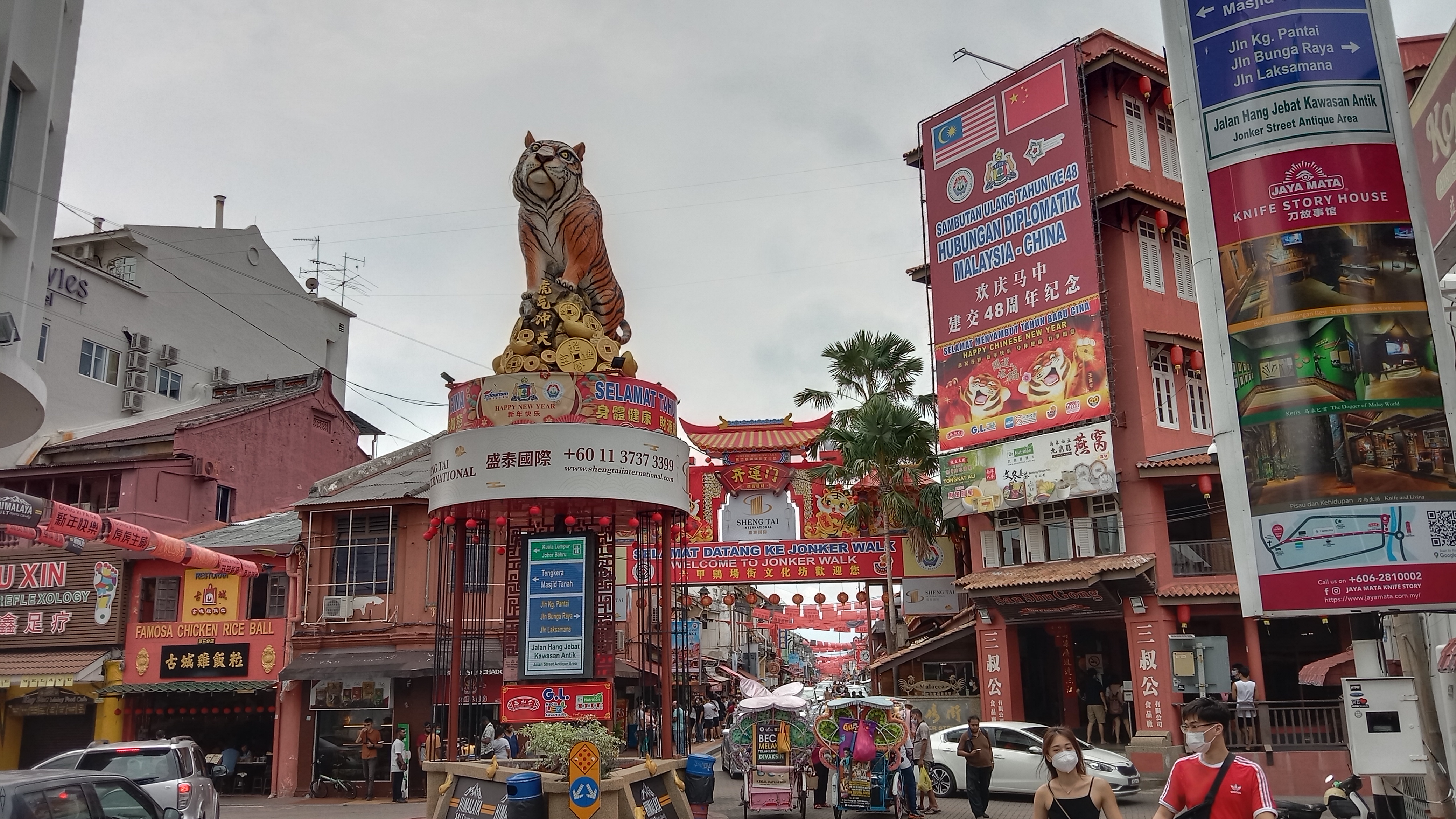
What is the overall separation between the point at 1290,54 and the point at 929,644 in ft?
79.1

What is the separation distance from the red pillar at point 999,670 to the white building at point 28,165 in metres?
22.5

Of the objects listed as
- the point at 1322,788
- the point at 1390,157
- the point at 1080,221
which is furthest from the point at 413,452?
the point at 1390,157

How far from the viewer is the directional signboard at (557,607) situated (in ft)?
61.9

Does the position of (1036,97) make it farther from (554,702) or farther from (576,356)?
(554,702)

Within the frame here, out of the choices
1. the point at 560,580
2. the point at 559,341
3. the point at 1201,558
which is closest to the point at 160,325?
the point at 559,341

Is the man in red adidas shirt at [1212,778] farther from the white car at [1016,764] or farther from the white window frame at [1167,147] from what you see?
the white window frame at [1167,147]

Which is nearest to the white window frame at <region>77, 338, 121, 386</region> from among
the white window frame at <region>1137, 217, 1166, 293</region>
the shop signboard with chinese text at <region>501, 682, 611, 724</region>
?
the shop signboard with chinese text at <region>501, 682, 611, 724</region>

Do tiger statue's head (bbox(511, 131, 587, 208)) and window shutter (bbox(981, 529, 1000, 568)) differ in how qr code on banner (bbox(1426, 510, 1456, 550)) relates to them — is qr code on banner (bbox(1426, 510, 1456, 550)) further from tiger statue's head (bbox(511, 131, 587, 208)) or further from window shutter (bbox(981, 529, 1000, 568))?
window shutter (bbox(981, 529, 1000, 568))

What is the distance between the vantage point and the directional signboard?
18859 mm

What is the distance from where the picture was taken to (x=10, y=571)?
30.3m

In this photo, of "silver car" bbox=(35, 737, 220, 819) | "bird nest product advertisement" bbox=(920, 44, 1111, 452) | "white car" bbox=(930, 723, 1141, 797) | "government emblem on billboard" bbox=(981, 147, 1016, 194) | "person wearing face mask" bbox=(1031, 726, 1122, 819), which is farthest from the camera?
"government emblem on billboard" bbox=(981, 147, 1016, 194)

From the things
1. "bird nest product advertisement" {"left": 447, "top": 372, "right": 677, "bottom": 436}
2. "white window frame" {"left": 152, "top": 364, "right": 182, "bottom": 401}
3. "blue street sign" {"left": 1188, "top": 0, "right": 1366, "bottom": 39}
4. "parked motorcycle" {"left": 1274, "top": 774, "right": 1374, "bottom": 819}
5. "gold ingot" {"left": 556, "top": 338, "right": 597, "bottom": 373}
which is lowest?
"parked motorcycle" {"left": 1274, "top": 774, "right": 1374, "bottom": 819}

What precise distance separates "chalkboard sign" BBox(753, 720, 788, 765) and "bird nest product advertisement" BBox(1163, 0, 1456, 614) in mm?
9240

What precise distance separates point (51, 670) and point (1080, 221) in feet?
94.6
